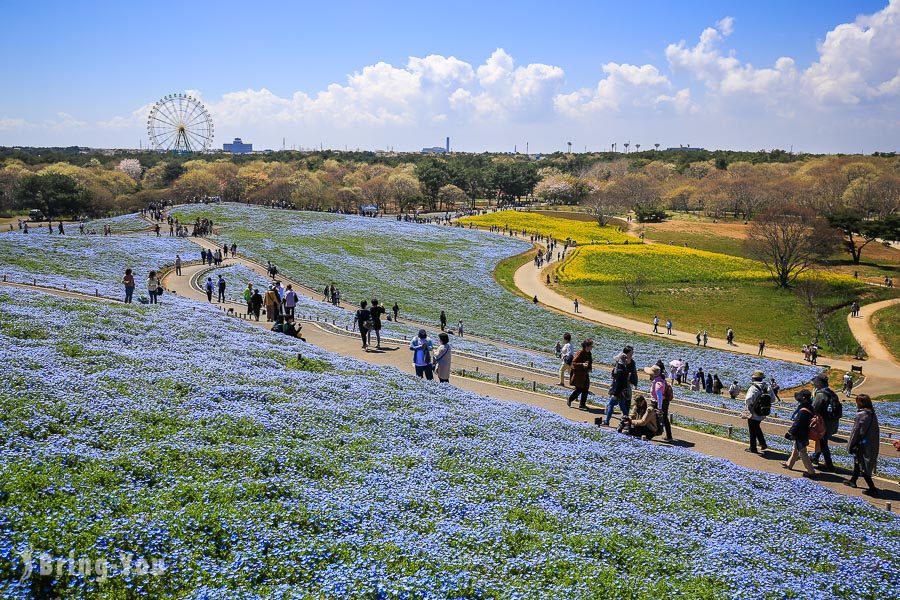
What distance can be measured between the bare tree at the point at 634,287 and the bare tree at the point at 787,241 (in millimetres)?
18442

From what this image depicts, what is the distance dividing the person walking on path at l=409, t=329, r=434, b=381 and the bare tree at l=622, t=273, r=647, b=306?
4687 centimetres

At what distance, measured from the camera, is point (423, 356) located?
1875 cm

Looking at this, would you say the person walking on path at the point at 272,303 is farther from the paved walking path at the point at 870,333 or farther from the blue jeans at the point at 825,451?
the paved walking path at the point at 870,333

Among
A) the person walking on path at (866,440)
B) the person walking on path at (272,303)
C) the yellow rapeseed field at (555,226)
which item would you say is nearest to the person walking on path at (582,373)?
the person walking on path at (866,440)

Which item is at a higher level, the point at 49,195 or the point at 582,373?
the point at 49,195

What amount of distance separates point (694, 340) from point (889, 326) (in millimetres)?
21507

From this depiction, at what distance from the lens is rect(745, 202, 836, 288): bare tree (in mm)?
73688

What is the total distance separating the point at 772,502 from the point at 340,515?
8.06m

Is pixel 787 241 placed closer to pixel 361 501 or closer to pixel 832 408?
pixel 832 408

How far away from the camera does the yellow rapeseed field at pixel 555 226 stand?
3969 inches

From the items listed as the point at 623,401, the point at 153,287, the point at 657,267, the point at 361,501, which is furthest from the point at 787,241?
the point at 361,501

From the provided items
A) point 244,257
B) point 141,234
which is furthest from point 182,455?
point 141,234

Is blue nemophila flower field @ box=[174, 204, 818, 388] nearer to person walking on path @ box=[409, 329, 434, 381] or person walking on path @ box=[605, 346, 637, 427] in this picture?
person walking on path @ box=[409, 329, 434, 381]

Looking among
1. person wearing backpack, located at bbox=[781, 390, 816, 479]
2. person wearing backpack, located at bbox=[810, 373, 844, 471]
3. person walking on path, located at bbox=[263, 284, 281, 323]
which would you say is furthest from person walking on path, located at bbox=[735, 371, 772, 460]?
person walking on path, located at bbox=[263, 284, 281, 323]
